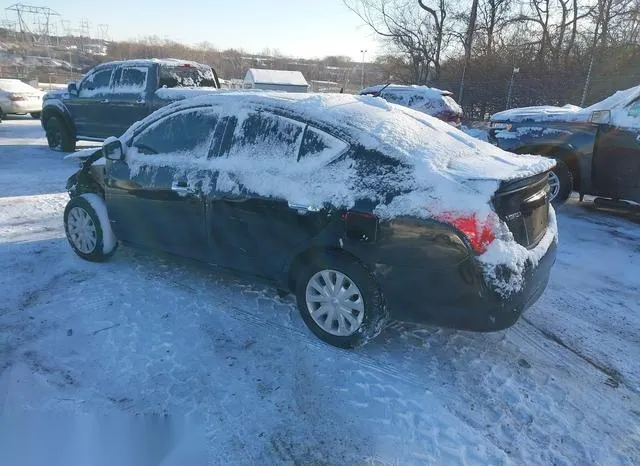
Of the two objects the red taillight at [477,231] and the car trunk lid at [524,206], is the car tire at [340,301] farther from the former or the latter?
the car trunk lid at [524,206]

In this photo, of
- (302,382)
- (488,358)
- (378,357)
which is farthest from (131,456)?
(488,358)

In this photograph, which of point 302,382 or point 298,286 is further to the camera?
point 298,286

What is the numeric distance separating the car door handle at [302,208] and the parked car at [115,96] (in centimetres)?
642

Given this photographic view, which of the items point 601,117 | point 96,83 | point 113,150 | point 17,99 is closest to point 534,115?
point 601,117

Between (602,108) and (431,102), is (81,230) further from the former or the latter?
(431,102)

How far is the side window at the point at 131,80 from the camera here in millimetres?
9562

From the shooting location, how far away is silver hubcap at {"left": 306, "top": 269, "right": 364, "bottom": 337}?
10.6 ft

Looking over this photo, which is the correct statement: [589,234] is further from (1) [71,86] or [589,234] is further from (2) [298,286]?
(1) [71,86]

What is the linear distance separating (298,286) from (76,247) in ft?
8.47

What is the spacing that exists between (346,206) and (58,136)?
10208 millimetres

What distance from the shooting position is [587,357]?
3395 mm

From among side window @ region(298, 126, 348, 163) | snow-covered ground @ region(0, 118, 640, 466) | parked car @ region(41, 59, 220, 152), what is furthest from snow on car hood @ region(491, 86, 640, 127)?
parked car @ region(41, 59, 220, 152)

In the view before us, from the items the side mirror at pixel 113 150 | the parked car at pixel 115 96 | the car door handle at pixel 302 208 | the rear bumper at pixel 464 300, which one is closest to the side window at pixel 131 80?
the parked car at pixel 115 96

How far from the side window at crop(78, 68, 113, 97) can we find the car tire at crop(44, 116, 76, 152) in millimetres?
910
